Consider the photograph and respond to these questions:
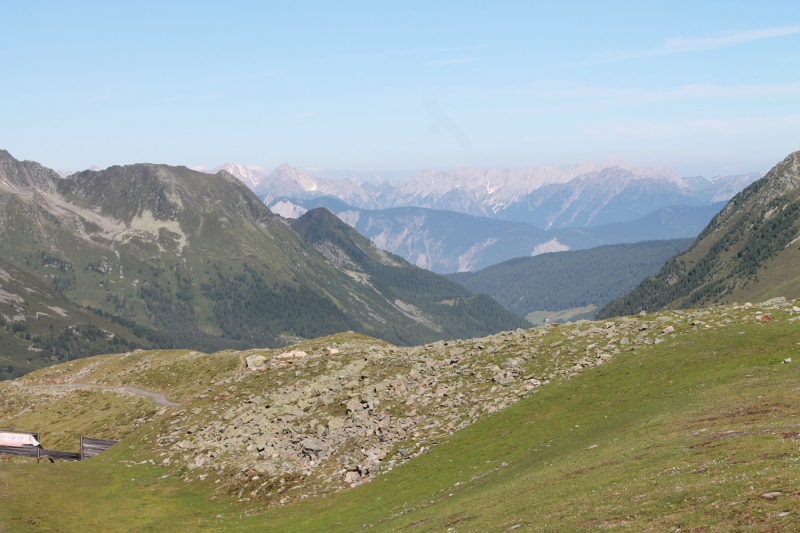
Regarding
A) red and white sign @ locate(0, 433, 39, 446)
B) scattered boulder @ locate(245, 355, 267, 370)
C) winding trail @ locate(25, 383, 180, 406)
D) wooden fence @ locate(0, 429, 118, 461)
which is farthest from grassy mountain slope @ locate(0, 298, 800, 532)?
red and white sign @ locate(0, 433, 39, 446)

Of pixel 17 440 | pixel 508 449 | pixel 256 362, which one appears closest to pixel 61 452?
pixel 17 440

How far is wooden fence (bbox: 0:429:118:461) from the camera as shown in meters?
64.4

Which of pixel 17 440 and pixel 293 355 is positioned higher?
pixel 293 355

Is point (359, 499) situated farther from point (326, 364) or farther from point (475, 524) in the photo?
point (326, 364)

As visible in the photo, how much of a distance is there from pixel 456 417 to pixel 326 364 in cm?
3366

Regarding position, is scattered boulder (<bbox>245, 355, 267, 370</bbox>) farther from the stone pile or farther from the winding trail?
the winding trail

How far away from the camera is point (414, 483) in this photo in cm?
4659

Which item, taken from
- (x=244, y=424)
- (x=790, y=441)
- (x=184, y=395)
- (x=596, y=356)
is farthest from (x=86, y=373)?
(x=790, y=441)

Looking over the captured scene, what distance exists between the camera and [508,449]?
157ft

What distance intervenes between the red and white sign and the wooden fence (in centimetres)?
41

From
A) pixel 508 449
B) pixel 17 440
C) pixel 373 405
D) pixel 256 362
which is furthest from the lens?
pixel 256 362

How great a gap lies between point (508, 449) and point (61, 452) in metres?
53.9

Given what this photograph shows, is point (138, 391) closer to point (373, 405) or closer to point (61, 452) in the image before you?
point (61, 452)

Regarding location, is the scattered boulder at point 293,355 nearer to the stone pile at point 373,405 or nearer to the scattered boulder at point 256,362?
the scattered boulder at point 256,362
